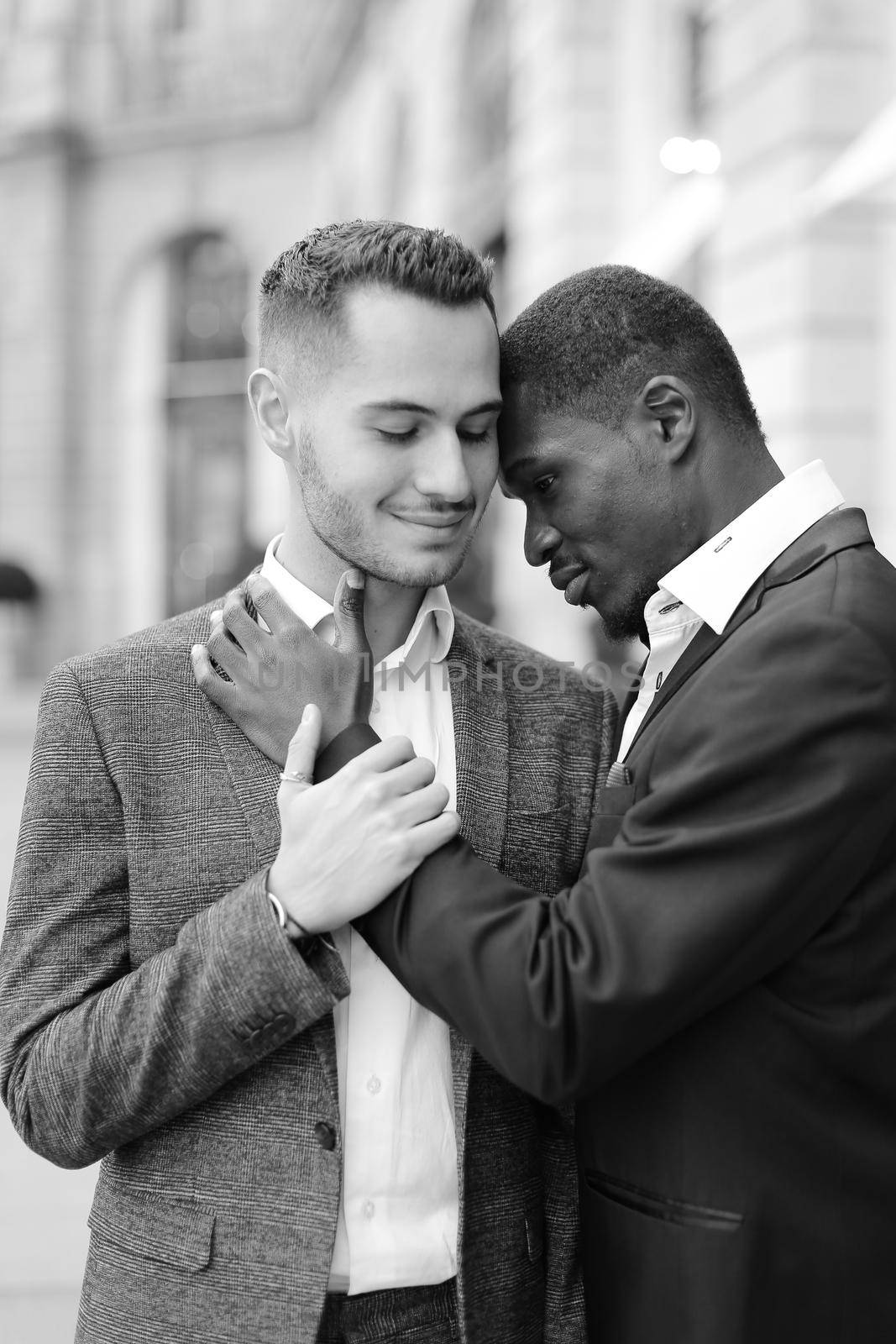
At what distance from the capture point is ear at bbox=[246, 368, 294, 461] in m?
1.82

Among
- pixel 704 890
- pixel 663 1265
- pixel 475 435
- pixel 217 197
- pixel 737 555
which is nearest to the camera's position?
pixel 704 890

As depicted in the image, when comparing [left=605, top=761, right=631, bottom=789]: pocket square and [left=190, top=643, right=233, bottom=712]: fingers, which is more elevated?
[left=190, top=643, right=233, bottom=712]: fingers

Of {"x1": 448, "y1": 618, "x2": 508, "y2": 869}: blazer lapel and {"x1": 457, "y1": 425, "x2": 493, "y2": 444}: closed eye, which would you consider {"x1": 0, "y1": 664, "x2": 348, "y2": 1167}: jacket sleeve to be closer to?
{"x1": 448, "y1": 618, "x2": 508, "y2": 869}: blazer lapel

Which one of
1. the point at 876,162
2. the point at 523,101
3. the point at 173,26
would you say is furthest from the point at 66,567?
the point at 876,162

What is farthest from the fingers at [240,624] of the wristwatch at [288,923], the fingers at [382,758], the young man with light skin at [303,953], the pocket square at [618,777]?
the pocket square at [618,777]

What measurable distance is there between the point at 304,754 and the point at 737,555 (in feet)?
1.91

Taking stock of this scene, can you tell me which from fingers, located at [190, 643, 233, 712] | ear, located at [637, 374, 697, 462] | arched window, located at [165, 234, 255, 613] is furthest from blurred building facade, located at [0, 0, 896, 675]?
fingers, located at [190, 643, 233, 712]

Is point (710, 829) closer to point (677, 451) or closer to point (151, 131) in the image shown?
point (677, 451)

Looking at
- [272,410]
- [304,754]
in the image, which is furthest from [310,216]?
[304,754]

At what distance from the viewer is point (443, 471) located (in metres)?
1.66

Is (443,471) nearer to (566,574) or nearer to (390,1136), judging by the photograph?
(566,574)

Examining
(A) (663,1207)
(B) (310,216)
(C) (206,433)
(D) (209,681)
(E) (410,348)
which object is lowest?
(A) (663,1207)

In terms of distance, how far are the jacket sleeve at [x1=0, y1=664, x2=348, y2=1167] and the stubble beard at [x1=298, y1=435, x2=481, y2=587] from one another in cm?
38

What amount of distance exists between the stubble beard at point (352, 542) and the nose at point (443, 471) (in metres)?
0.09
